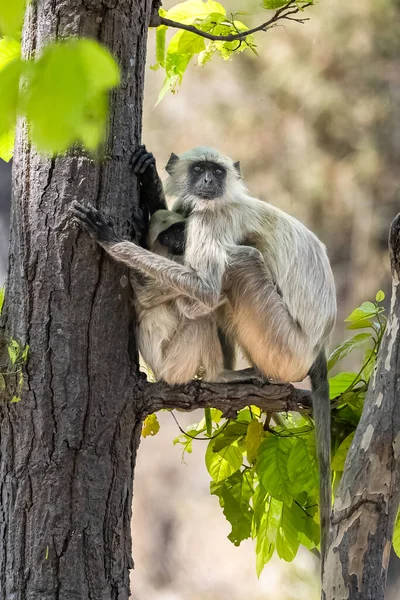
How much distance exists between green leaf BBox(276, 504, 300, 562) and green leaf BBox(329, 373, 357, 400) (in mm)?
516

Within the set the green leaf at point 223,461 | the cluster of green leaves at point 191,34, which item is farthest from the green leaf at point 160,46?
the green leaf at point 223,461

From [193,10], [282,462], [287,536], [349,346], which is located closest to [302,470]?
[282,462]

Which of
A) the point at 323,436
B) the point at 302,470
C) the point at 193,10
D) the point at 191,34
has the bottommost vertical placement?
the point at 302,470

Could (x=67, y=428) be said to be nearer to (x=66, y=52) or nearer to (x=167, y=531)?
(x=66, y=52)

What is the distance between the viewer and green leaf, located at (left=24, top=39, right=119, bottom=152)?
0.64m

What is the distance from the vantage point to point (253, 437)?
290 cm

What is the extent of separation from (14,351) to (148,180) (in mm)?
803

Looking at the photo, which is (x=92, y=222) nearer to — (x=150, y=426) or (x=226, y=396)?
(x=226, y=396)

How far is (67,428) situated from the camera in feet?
7.38

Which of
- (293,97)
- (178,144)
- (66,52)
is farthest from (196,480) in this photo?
(66,52)

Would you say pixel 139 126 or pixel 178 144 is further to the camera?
pixel 178 144

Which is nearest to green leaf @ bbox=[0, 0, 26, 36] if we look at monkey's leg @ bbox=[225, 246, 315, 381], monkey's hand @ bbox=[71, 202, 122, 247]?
monkey's hand @ bbox=[71, 202, 122, 247]

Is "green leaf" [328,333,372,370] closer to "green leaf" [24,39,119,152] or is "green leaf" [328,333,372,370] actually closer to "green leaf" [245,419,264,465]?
"green leaf" [245,419,264,465]

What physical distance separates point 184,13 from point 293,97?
5.10 m
